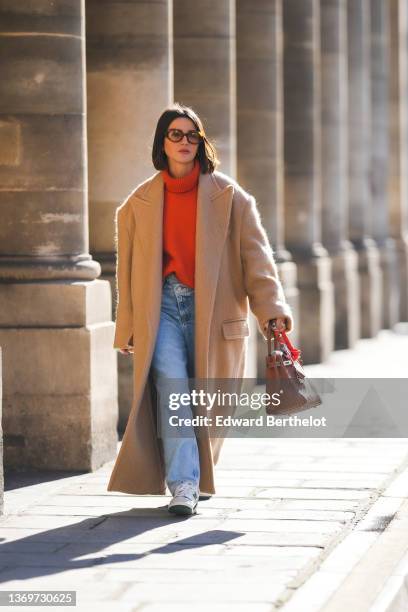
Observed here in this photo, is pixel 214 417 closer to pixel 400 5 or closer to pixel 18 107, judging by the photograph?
pixel 18 107

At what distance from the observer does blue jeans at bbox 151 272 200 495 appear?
8.04 m

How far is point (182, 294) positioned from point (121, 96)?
4065 mm

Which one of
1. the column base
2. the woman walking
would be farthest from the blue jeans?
the column base

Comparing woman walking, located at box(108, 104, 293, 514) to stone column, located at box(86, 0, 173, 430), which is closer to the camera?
woman walking, located at box(108, 104, 293, 514)

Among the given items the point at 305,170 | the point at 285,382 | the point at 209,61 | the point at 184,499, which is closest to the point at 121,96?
the point at 209,61

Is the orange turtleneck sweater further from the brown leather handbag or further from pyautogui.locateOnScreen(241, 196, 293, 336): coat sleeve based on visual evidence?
the brown leather handbag

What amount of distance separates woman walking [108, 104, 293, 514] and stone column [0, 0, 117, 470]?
1.61 metres

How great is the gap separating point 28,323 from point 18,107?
1.19m

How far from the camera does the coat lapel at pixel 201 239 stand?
810 cm

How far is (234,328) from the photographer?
27.1 feet

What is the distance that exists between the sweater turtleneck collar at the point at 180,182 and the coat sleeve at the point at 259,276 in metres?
0.27

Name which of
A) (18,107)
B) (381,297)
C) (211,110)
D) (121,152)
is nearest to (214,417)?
(18,107)

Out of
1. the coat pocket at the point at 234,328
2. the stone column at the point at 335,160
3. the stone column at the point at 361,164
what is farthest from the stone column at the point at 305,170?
the coat pocket at the point at 234,328

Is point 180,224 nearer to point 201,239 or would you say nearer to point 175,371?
point 201,239
